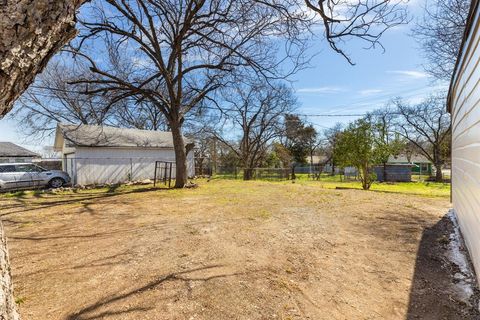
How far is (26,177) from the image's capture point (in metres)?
12.9

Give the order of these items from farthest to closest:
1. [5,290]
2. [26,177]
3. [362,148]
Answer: [362,148], [26,177], [5,290]

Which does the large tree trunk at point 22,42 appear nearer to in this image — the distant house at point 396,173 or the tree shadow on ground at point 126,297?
the tree shadow on ground at point 126,297

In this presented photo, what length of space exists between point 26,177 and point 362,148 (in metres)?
15.7

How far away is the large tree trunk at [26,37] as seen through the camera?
105 cm

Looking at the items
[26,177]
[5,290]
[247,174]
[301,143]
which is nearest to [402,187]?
[247,174]

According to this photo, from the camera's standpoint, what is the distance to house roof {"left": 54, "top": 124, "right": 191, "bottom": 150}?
15742 millimetres

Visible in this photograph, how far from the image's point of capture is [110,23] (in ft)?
33.4

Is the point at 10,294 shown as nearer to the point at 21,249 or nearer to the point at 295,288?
the point at 295,288

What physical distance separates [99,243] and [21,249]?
1016 millimetres

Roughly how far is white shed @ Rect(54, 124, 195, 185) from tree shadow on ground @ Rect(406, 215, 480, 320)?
14.7 m

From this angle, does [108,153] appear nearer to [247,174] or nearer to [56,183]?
[56,183]

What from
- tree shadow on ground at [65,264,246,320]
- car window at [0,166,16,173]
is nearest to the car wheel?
car window at [0,166,16,173]

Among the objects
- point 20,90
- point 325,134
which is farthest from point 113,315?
point 325,134

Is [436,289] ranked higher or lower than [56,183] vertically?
lower
